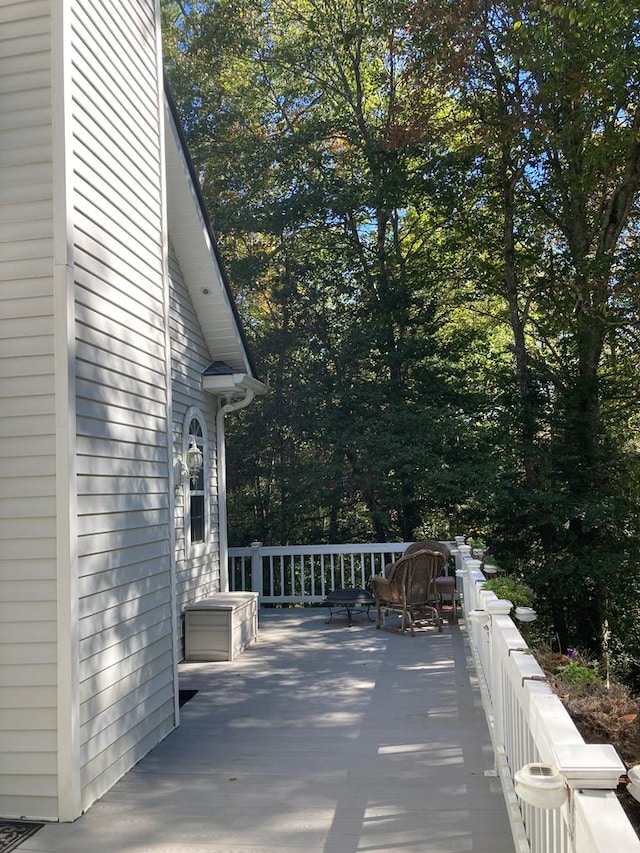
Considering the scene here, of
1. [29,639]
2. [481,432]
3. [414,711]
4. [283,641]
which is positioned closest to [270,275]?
[481,432]

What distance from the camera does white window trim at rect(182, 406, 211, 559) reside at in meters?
7.55

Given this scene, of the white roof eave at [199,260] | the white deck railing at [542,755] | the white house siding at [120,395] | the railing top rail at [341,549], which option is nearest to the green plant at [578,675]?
the white deck railing at [542,755]

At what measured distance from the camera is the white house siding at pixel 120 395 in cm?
391

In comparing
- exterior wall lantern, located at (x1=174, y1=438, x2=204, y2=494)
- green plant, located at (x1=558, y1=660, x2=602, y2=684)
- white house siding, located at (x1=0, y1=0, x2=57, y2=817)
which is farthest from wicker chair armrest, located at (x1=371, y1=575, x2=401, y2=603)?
white house siding, located at (x1=0, y1=0, x2=57, y2=817)

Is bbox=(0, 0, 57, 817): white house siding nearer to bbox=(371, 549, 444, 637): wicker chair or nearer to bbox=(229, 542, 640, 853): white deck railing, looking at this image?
bbox=(229, 542, 640, 853): white deck railing

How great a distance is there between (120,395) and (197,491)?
3776 mm

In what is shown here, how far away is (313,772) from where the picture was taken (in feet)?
13.6

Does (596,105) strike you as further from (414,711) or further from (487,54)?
(414,711)

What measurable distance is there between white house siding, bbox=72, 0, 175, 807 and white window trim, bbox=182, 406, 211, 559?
2.34m

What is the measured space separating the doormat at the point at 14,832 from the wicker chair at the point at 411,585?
483 centimetres

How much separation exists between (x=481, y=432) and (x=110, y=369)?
8740 mm

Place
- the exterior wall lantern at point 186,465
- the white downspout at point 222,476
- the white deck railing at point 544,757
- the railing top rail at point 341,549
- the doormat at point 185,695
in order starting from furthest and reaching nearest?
1. the railing top rail at point 341,549
2. the white downspout at point 222,476
3. the exterior wall lantern at point 186,465
4. the doormat at point 185,695
5. the white deck railing at point 544,757

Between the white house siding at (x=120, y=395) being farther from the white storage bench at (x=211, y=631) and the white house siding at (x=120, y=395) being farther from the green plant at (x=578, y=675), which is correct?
the green plant at (x=578, y=675)

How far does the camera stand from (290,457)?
44.4ft
